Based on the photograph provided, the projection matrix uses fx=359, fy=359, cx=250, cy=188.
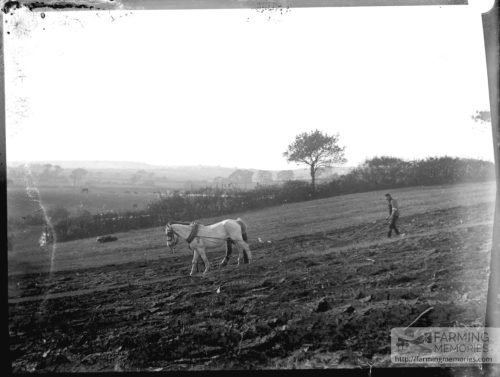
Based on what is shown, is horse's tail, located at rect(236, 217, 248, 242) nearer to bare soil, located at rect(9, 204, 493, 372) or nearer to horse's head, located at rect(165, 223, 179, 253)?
bare soil, located at rect(9, 204, 493, 372)

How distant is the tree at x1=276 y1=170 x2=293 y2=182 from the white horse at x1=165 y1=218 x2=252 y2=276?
2.66 ft

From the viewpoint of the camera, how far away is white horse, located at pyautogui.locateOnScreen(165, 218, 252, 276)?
4.87m

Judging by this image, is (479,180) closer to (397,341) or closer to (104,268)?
(397,341)

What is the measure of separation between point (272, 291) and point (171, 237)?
1533 millimetres

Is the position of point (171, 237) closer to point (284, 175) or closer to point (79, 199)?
point (79, 199)

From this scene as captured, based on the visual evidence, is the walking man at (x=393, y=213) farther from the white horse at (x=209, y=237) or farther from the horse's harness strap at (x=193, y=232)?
the horse's harness strap at (x=193, y=232)

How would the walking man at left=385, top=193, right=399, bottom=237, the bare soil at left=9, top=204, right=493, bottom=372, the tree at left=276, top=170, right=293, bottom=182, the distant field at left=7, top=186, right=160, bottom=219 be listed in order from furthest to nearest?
the tree at left=276, top=170, right=293, bottom=182 < the walking man at left=385, top=193, right=399, bottom=237 < the distant field at left=7, top=186, right=160, bottom=219 < the bare soil at left=9, top=204, right=493, bottom=372

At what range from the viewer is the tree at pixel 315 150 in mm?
4758

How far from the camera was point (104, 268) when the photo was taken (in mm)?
4816

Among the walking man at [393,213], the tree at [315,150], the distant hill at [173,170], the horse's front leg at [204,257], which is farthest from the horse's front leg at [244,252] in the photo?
the walking man at [393,213]

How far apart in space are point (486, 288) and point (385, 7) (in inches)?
152

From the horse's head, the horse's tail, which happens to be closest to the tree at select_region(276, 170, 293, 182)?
the horse's tail

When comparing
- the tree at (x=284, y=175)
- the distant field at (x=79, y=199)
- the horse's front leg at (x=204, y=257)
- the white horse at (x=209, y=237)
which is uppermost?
the tree at (x=284, y=175)

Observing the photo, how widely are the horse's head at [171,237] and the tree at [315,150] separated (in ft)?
6.06
